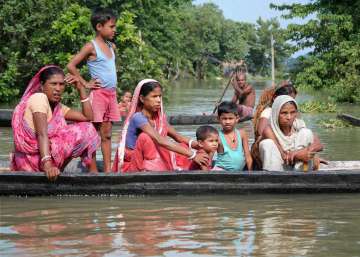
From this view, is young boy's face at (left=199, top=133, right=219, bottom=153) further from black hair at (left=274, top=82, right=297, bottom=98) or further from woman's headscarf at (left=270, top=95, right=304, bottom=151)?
black hair at (left=274, top=82, right=297, bottom=98)

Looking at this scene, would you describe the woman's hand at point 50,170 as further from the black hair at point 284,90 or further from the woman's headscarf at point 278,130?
the black hair at point 284,90

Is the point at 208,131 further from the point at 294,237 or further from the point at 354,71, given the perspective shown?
the point at 354,71

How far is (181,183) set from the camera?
5.94m

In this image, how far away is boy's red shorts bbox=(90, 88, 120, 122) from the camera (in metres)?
6.55

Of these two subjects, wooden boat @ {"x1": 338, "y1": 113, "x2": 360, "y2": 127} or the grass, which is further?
the grass

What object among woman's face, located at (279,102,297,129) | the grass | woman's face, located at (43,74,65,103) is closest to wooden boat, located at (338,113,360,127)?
the grass

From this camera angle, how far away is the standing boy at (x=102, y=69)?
6492mm

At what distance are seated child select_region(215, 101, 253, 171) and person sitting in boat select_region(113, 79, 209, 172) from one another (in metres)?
0.24

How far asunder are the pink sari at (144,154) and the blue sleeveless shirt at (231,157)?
0.40 meters

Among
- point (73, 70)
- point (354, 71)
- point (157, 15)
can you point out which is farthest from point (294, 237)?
point (157, 15)

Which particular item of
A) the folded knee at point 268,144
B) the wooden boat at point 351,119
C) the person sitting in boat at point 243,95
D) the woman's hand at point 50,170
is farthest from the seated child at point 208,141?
Answer: the wooden boat at point 351,119

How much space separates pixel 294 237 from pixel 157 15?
29896 mm

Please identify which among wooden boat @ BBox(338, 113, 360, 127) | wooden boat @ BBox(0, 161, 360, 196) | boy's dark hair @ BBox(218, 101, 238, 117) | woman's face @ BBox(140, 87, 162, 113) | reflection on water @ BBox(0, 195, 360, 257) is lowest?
reflection on water @ BBox(0, 195, 360, 257)

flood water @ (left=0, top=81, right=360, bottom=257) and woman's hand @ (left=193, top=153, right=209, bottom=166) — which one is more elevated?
woman's hand @ (left=193, top=153, right=209, bottom=166)
